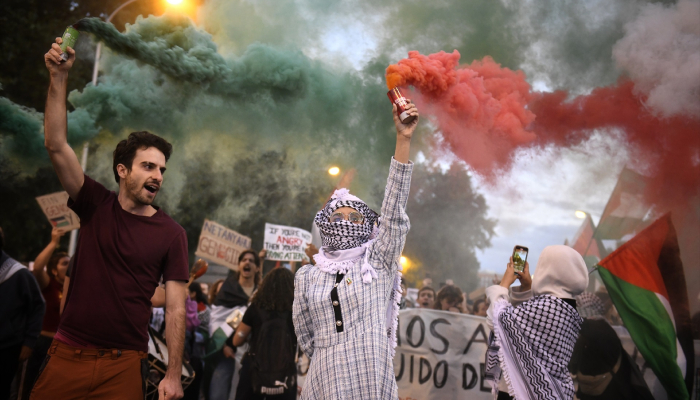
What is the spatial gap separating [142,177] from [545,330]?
2629 mm

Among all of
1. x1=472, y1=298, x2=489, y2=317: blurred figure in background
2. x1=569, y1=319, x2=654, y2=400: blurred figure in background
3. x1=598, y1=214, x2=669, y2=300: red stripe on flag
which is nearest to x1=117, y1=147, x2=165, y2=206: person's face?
x1=569, y1=319, x2=654, y2=400: blurred figure in background

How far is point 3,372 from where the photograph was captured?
4.77 metres

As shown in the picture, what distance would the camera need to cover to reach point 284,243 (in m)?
9.38

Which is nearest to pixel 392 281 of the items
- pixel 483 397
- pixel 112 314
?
pixel 112 314

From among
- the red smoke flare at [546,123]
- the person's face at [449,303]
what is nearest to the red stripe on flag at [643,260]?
the red smoke flare at [546,123]

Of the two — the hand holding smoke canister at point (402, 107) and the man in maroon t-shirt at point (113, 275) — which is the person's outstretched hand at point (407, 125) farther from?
the man in maroon t-shirt at point (113, 275)

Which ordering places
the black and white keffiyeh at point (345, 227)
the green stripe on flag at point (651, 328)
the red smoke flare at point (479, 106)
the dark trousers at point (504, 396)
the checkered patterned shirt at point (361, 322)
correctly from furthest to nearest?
the red smoke flare at point (479, 106) → the green stripe on flag at point (651, 328) → the dark trousers at point (504, 396) → the black and white keffiyeh at point (345, 227) → the checkered patterned shirt at point (361, 322)

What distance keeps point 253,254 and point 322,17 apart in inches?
183

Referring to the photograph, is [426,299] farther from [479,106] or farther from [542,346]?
[542,346]

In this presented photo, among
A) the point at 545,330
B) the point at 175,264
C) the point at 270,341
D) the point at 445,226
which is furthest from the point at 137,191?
the point at 445,226

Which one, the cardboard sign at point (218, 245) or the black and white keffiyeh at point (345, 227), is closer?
the black and white keffiyeh at point (345, 227)

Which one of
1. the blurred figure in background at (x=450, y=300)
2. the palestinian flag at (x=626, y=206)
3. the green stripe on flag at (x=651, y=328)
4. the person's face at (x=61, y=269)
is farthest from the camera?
the palestinian flag at (x=626, y=206)

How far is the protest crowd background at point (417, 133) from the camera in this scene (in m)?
5.43

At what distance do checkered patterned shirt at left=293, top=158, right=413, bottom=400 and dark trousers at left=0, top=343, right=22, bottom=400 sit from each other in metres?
3.84
